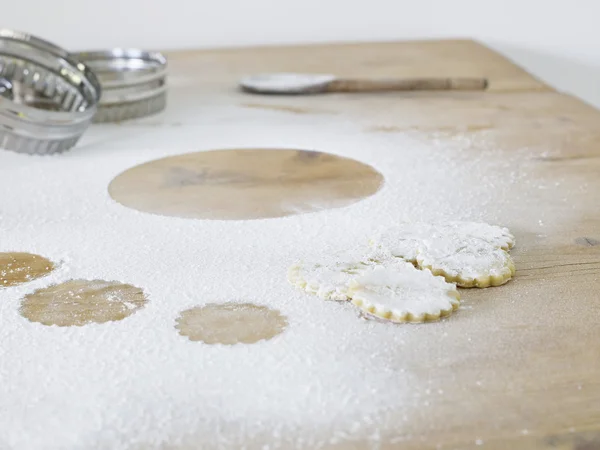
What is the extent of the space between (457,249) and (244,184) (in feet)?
1.23

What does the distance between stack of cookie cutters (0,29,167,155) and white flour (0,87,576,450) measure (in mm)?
38

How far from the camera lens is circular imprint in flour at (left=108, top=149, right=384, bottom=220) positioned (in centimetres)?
101

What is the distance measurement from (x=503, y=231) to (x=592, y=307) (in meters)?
0.17

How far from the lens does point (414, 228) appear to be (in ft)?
2.86

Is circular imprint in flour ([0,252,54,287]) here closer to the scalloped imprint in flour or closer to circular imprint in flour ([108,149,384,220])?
circular imprint in flour ([108,149,384,220])

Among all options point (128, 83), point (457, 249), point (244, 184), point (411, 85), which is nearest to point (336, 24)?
point (411, 85)

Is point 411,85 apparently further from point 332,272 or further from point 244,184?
point 332,272

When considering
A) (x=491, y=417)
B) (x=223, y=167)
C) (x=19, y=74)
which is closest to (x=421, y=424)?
(x=491, y=417)

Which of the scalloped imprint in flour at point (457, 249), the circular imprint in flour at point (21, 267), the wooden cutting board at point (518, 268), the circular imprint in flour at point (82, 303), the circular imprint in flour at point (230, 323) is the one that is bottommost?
the circular imprint in flour at point (21, 267)

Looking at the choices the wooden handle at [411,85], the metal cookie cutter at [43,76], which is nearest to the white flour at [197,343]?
the metal cookie cutter at [43,76]

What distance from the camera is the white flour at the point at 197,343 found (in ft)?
1.86

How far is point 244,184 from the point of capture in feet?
3.62

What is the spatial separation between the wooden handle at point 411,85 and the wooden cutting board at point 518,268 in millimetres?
31

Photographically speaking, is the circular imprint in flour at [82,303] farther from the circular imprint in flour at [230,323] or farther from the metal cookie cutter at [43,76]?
the metal cookie cutter at [43,76]
